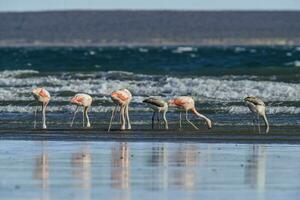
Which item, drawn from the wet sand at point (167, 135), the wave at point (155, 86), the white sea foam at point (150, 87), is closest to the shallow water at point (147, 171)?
the wet sand at point (167, 135)

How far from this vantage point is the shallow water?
1583 cm

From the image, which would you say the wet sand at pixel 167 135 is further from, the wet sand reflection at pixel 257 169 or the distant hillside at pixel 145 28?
the distant hillside at pixel 145 28

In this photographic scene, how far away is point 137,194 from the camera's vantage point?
51.2 feet

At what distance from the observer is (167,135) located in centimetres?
2508

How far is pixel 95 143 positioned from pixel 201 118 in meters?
5.62

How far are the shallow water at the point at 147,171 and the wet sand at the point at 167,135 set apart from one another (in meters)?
1.05

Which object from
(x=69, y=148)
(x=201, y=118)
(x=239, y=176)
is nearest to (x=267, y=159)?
(x=239, y=176)

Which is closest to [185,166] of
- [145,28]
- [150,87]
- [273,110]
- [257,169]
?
[257,169]

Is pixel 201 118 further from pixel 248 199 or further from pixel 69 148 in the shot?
pixel 248 199

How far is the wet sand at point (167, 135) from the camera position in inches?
943

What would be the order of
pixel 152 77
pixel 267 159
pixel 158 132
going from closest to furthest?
pixel 267 159 → pixel 158 132 → pixel 152 77

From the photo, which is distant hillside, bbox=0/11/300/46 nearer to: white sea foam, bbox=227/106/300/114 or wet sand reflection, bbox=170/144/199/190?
white sea foam, bbox=227/106/300/114

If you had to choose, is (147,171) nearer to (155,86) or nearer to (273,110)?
(273,110)

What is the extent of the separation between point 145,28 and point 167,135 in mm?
126254
